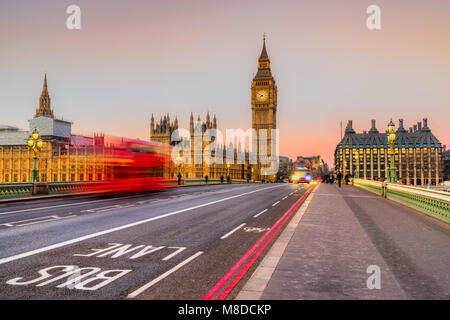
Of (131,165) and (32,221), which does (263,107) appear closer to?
(131,165)

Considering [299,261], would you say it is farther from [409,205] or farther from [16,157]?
[16,157]

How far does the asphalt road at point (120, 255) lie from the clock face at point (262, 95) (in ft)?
480

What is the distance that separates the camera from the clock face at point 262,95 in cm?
15659

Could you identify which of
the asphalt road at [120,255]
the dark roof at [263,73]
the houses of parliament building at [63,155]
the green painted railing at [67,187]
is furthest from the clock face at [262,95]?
the asphalt road at [120,255]

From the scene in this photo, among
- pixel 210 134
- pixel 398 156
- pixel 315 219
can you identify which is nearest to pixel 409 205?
pixel 315 219

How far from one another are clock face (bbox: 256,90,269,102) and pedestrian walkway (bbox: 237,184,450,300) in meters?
Answer: 147

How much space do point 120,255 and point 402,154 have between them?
195461mm

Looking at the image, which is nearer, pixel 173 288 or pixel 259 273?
pixel 173 288

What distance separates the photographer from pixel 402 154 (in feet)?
588

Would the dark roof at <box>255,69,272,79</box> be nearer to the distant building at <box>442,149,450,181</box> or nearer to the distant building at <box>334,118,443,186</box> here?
the distant building at <box>334,118,443,186</box>

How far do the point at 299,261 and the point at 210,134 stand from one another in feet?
361

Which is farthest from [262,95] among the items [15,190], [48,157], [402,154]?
[15,190]

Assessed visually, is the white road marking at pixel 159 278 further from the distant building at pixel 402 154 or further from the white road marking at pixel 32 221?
the distant building at pixel 402 154
